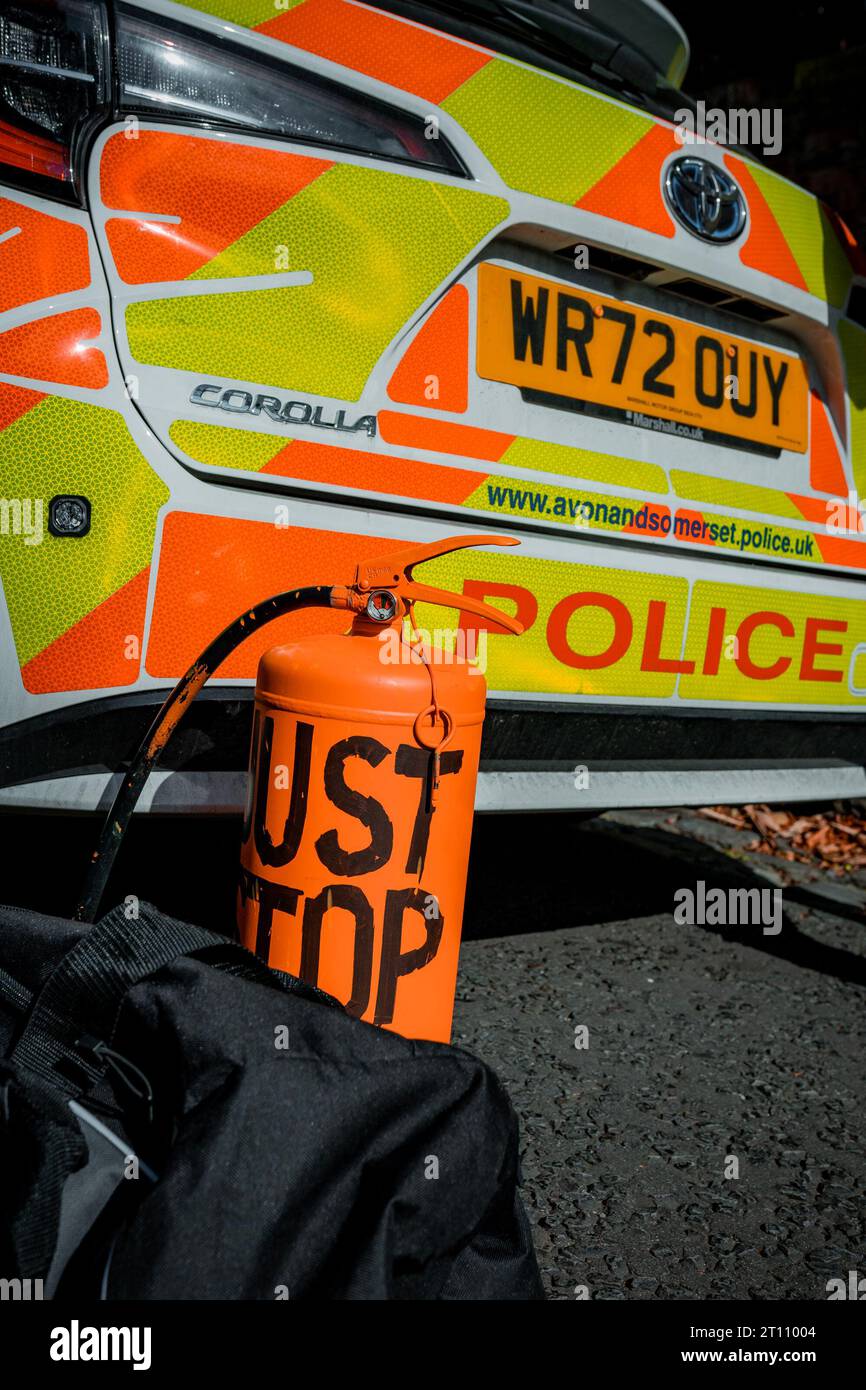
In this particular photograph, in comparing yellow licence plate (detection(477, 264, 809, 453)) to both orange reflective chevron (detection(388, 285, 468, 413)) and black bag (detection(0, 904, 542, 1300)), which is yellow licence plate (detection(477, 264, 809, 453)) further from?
black bag (detection(0, 904, 542, 1300))

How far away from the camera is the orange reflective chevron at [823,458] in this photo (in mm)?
2205

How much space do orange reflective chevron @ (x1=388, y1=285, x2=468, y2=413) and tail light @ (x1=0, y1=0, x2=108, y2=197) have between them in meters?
0.55

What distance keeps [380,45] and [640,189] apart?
1.76 feet

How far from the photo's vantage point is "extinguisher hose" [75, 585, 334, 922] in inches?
59.9

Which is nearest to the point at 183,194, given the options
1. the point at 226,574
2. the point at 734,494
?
the point at 226,574

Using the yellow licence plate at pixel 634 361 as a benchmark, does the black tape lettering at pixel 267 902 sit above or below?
below

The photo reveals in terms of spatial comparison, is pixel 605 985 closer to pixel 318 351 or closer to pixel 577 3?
pixel 318 351

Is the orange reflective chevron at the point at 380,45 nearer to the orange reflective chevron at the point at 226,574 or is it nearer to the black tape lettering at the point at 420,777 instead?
the orange reflective chevron at the point at 226,574

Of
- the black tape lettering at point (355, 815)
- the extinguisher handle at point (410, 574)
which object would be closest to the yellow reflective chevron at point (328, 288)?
the extinguisher handle at point (410, 574)

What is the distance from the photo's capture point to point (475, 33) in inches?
72.2

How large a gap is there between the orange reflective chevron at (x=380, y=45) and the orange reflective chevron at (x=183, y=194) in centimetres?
19

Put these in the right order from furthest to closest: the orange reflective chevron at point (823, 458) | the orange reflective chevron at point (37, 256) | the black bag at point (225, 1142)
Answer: the orange reflective chevron at point (823, 458) → the orange reflective chevron at point (37, 256) → the black bag at point (225, 1142)

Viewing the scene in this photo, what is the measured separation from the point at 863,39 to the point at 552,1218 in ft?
18.2

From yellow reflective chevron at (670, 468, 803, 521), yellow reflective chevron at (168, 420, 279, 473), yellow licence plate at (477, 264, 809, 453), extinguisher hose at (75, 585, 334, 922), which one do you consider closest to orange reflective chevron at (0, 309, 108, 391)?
yellow reflective chevron at (168, 420, 279, 473)
